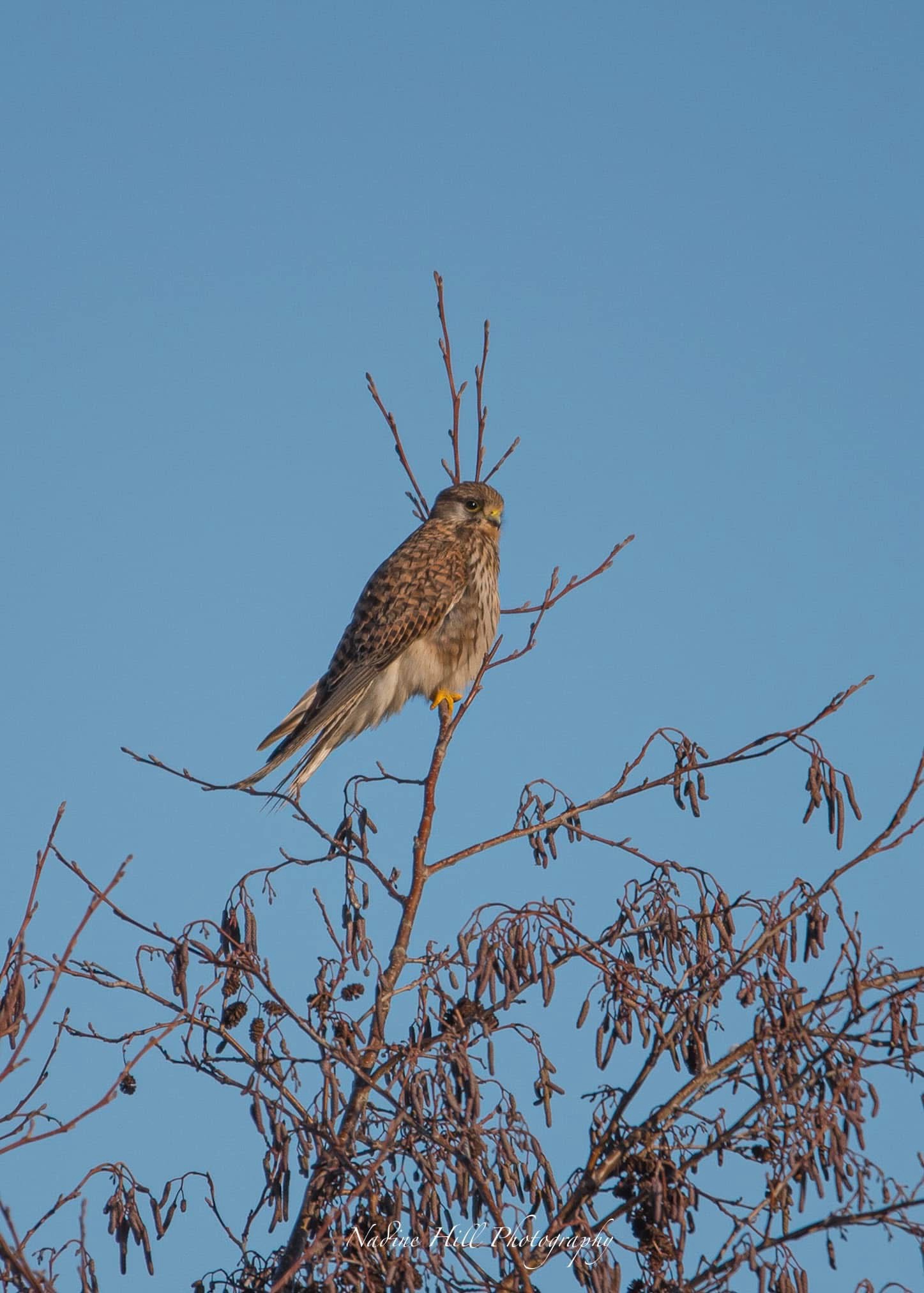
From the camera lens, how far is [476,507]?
5980mm

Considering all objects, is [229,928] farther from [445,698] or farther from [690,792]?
[445,698]

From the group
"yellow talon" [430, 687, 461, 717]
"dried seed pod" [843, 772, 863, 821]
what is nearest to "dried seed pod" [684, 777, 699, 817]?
"dried seed pod" [843, 772, 863, 821]

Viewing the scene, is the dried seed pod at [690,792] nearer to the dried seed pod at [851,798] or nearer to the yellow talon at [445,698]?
the dried seed pod at [851,798]

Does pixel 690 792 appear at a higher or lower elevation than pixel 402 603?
lower

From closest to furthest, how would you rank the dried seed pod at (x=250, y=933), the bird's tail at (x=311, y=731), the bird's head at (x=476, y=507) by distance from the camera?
the dried seed pod at (x=250, y=933) < the bird's tail at (x=311, y=731) < the bird's head at (x=476, y=507)

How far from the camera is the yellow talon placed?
18.0 ft

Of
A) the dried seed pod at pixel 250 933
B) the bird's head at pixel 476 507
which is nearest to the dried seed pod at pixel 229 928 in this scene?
the dried seed pod at pixel 250 933

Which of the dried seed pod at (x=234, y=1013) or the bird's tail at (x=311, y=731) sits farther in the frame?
the bird's tail at (x=311, y=731)

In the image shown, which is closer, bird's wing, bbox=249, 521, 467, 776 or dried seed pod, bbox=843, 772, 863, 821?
dried seed pod, bbox=843, 772, 863, 821

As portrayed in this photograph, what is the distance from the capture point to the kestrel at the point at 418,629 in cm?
550

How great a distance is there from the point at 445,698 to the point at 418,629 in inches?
11.7

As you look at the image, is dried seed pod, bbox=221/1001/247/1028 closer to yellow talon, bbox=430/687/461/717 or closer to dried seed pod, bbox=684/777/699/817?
dried seed pod, bbox=684/777/699/817

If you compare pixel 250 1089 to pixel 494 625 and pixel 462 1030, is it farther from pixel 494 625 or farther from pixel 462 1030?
pixel 494 625

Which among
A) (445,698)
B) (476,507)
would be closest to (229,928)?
(445,698)
